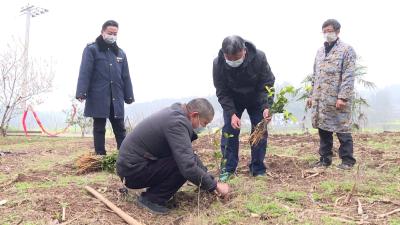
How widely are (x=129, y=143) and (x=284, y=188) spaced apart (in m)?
1.63

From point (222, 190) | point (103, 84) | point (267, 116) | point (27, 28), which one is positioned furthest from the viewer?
point (27, 28)

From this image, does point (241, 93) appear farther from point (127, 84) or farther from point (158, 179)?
point (127, 84)

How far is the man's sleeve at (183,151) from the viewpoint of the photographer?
3502mm

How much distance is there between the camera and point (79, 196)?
4121mm

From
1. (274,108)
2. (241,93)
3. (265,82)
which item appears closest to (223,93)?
(241,93)

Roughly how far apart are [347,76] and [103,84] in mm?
3183

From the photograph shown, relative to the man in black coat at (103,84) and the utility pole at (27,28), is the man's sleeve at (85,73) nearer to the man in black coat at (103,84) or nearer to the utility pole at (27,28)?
the man in black coat at (103,84)

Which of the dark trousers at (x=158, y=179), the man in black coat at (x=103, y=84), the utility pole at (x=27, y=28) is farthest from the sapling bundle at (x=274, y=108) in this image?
the utility pole at (x=27, y=28)

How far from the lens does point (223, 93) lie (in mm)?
4938

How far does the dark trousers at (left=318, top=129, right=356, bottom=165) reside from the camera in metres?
5.33

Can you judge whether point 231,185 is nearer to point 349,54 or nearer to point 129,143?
point 129,143

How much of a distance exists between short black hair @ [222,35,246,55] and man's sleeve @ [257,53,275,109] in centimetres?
49

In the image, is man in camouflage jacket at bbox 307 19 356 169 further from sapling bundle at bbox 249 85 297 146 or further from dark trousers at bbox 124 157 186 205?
dark trousers at bbox 124 157 186 205

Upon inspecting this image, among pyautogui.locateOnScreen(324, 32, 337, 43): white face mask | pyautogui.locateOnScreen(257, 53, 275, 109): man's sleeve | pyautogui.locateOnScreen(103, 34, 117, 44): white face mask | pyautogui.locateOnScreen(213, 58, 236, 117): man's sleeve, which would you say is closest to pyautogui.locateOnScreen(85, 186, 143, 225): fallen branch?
pyautogui.locateOnScreen(213, 58, 236, 117): man's sleeve
